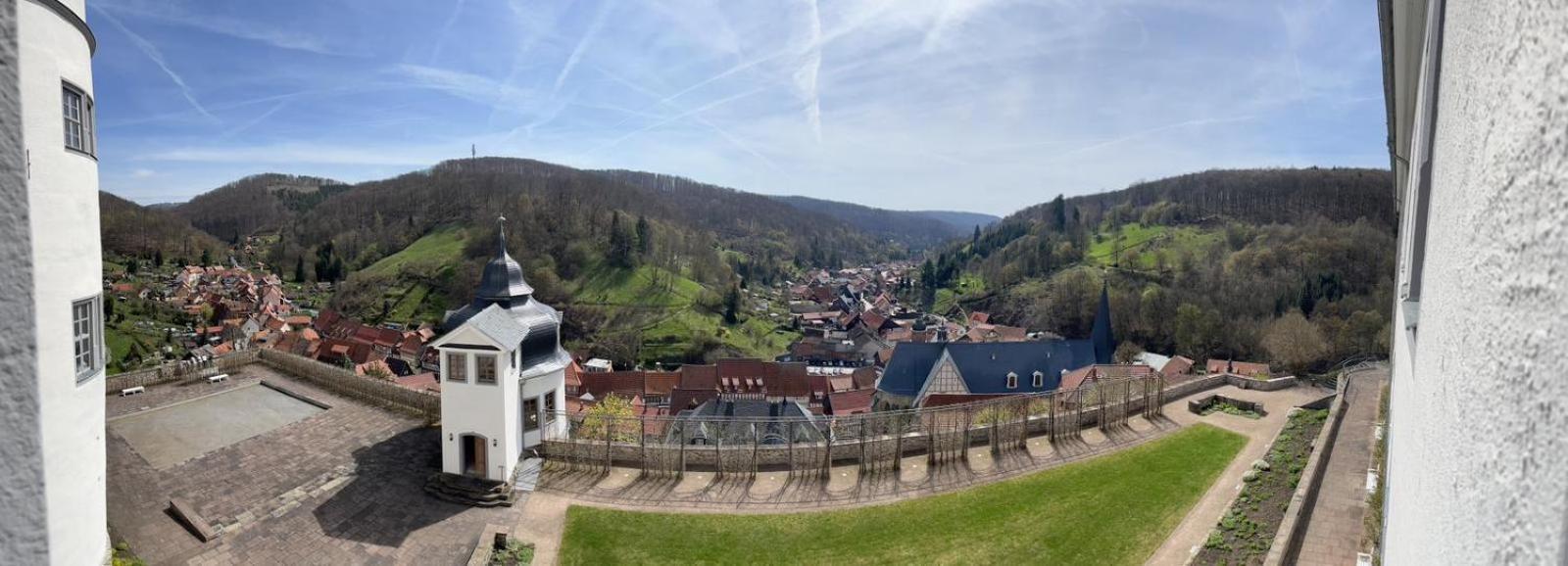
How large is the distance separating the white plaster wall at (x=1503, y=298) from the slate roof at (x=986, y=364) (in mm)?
41761

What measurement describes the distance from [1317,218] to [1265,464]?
342 ft

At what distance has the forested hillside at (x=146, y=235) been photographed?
8800 cm

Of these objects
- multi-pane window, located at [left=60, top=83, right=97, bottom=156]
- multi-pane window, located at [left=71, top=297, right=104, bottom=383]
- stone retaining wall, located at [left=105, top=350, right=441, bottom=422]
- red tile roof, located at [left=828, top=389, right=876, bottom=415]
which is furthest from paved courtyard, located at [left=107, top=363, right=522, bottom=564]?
red tile roof, located at [left=828, top=389, right=876, bottom=415]

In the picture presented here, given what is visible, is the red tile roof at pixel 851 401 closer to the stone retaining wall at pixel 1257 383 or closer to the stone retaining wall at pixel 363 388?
the stone retaining wall at pixel 1257 383

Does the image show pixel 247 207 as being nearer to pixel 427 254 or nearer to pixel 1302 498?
pixel 427 254

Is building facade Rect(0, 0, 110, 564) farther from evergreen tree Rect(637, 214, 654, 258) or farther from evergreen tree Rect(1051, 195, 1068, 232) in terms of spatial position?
evergreen tree Rect(1051, 195, 1068, 232)

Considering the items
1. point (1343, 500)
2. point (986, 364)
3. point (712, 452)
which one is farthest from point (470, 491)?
point (986, 364)

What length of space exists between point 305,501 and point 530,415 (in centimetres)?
480

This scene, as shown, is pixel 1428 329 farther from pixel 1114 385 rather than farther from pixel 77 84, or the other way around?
pixel 1114 385

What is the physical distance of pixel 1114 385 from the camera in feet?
70.2

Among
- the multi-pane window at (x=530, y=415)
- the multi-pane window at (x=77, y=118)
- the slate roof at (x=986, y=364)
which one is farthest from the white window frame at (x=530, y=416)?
the slate roof at (x=986, y=364)

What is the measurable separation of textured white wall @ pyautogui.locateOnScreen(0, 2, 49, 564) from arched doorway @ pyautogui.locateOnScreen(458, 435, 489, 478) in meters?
11.8

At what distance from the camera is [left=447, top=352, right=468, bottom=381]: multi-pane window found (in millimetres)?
16078

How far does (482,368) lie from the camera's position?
15984 mm
